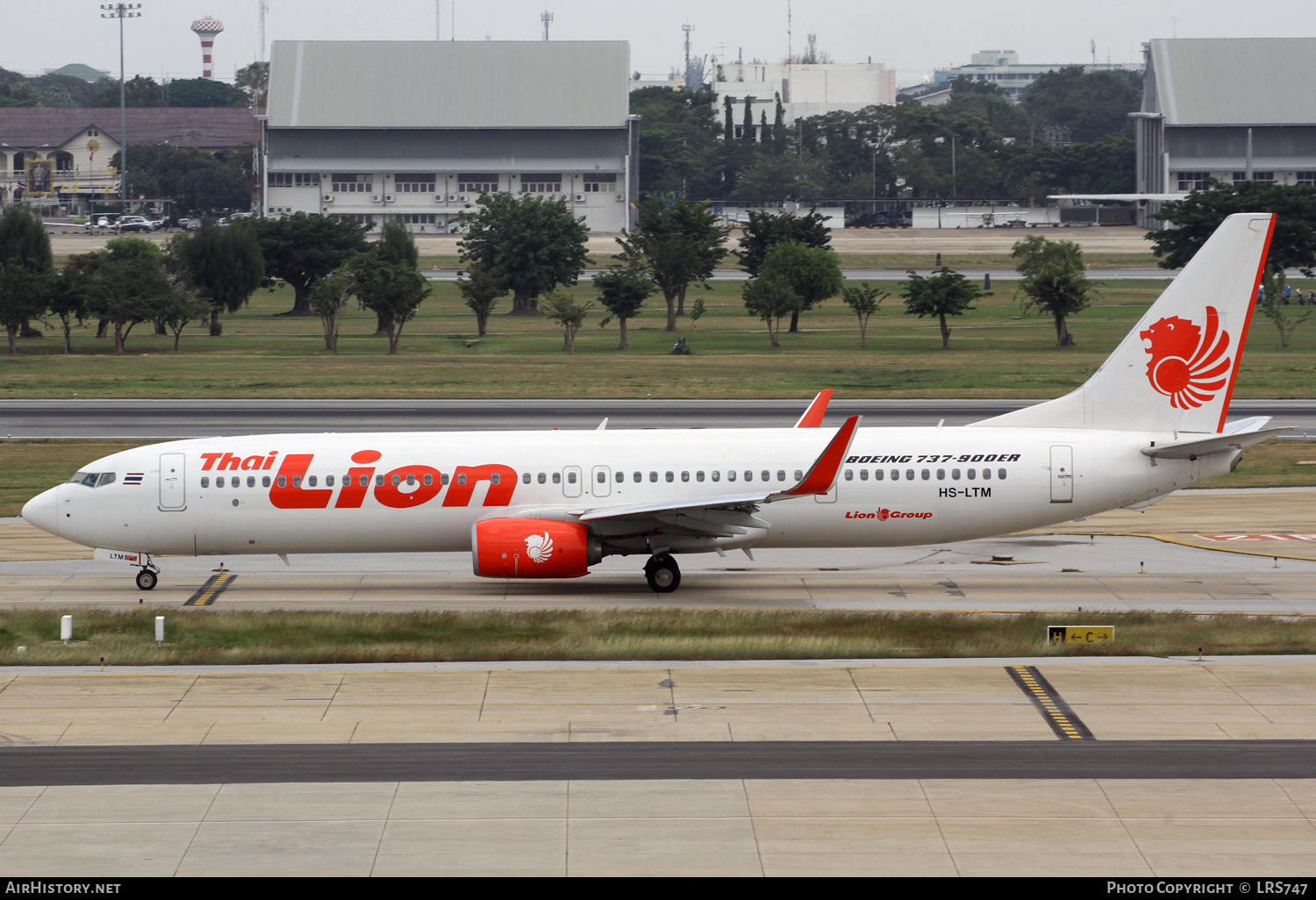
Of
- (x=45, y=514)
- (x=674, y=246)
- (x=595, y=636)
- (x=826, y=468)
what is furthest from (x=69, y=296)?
(x=826, y=468)

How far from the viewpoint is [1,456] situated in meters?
56.4

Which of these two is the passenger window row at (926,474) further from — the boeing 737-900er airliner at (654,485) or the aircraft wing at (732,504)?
the aircraft wing at (732,504)

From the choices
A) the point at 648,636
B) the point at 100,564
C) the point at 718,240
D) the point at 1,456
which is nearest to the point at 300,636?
the point at 648,636

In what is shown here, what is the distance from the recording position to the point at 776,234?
127m

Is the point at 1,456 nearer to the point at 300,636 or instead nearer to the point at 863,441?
the point at 300,636

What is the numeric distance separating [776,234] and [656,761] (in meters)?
107

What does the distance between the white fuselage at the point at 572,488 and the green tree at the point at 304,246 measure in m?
87.3

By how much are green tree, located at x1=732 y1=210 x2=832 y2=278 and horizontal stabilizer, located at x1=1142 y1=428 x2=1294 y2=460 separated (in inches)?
3570

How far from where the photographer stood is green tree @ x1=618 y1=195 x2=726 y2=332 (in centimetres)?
11369

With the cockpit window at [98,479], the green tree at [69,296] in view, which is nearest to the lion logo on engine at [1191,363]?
the cockpit window at [98,479]

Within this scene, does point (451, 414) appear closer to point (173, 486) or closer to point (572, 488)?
point (173, 486)

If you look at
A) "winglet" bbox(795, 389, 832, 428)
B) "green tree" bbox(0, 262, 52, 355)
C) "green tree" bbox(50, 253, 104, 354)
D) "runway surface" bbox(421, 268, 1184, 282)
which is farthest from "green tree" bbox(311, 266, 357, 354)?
"winglet" bbox(795, 389, 832, 428)

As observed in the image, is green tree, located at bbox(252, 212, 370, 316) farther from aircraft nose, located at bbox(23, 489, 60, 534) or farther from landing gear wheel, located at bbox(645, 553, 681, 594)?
landing gear wheel, located at bbox(645, 553, 681, 594)

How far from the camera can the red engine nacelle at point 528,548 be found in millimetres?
34281
